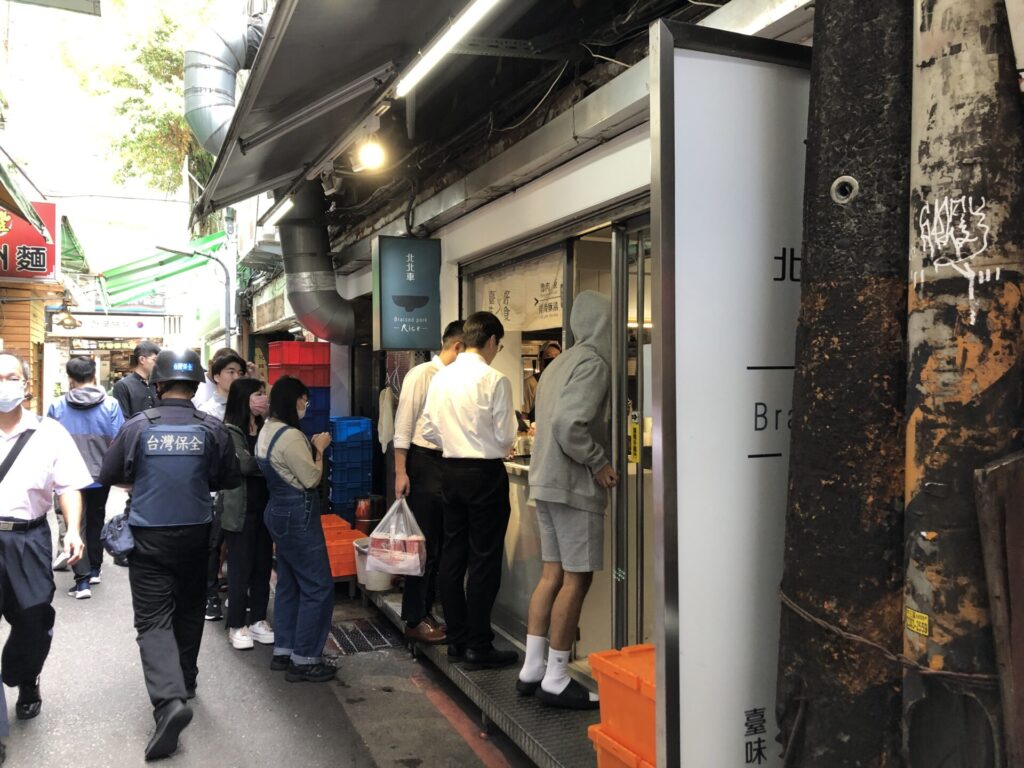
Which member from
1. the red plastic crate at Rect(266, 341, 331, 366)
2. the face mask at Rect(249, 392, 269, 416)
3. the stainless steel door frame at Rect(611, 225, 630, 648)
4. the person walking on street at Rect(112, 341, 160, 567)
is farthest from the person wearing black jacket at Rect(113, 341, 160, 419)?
the stainless steel door frame at Rect(611, 225, 630, 648)

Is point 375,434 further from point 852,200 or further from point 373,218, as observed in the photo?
point 852,200

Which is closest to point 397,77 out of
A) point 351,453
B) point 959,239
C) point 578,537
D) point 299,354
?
point 578,537

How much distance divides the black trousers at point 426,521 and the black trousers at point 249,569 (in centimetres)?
122

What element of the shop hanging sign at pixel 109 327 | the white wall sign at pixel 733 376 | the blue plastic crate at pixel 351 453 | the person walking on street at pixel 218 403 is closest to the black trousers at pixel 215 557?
the person walking on street at pixel 218 403

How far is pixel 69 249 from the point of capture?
15195 millimetres

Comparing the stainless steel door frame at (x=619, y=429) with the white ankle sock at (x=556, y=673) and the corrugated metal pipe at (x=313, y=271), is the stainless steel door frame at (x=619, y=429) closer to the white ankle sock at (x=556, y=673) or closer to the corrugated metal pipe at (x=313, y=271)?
the white ankle sock at (x=556, y=673)

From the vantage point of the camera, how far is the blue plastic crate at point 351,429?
8.31m

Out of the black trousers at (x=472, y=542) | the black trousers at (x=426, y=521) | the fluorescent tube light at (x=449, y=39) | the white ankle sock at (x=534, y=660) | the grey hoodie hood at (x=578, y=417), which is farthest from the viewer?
the black trousers at (x=426, y=521)

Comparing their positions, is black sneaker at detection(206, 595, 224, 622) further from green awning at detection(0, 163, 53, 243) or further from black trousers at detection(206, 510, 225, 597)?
green awning at detection(0, 163, 53, 243)

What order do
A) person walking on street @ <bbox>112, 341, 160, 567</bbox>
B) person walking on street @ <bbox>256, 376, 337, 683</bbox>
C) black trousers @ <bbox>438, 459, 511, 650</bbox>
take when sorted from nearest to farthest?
1. black trousers @ <bbox>438, 459, 511, 650</bbox>
2. person walking on street @ <bbox>256, 376, 337, 683</bbox>
3. person walking on street @ <bbox>112, 341, 160, 567</bbox>

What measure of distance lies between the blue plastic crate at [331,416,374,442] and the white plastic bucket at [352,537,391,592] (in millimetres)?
1647

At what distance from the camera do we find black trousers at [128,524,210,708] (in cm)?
430

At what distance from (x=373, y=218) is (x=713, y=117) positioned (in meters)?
6.95

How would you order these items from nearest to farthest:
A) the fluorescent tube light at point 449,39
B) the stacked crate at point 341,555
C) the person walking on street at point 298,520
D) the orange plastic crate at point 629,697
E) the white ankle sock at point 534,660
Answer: the orange plastic crate at point 629,697, the fluorescent tube light at point 449,39, the white ankle sock at point 534,660, the person walking on street at point 298,520, the stacked crate at point 341,555
